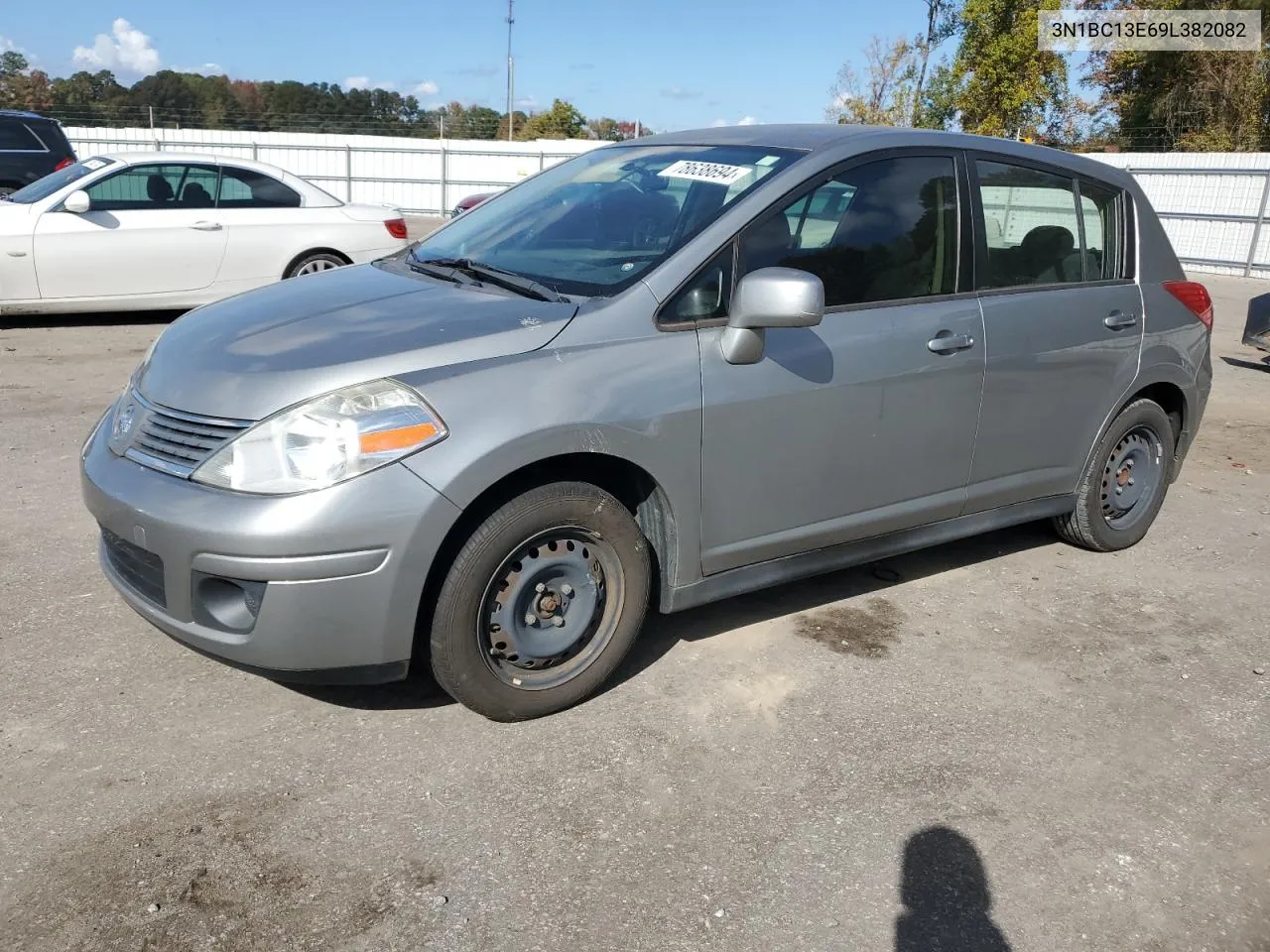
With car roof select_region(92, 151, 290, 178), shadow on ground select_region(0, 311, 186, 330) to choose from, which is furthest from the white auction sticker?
shadow on ground select_region(0, 311, 186, 330)

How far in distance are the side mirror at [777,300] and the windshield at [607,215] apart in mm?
321

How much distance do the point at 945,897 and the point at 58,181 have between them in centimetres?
958

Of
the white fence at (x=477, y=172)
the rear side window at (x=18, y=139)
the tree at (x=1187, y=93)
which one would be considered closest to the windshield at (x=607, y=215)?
the rear side window at (x=18, y=139)

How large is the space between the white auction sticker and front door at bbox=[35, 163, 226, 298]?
6.79 metres

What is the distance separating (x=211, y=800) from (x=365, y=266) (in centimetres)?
213

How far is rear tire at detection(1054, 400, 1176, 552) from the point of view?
15.7 feet

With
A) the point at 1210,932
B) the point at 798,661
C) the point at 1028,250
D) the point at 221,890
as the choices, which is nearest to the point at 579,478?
the point at 798,661

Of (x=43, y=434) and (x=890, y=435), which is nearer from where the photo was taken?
(x=890, y=435)

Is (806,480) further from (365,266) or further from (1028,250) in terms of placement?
(365,266)

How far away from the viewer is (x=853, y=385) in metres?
3.65

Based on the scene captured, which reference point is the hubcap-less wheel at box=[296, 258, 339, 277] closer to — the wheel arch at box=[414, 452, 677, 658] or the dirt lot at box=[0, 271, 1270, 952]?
the dirt lot at box=[0, 271, 1270, 952]

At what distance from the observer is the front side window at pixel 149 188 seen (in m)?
9.19

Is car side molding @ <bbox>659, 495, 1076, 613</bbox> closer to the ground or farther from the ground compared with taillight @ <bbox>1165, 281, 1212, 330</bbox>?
closer to the ground

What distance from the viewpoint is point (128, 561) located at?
3.08 metres
